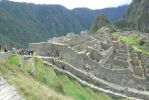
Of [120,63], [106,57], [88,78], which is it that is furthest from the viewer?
[106,57]

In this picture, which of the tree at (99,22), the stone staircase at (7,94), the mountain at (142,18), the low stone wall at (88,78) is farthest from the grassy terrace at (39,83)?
the mountain at (142,18)

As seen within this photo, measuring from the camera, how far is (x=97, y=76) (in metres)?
43.8

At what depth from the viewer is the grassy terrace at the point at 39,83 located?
19.7 m

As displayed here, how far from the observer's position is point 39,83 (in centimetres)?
2522

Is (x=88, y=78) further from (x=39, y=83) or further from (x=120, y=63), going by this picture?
(x=39, y=83)

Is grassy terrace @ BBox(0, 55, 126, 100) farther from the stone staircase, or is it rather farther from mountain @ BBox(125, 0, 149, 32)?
mountain @ BBox(125, 0, 149, 32)

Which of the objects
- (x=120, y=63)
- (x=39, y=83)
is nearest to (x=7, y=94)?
(x=39, y=83)

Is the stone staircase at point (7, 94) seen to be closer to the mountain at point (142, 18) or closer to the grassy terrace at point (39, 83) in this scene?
the grassy terrace at point (39, 83)

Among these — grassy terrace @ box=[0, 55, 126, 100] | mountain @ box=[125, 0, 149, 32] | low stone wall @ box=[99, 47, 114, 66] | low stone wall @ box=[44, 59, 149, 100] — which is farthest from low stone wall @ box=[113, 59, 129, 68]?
mountain @ box=[125, 0, 149, 32]

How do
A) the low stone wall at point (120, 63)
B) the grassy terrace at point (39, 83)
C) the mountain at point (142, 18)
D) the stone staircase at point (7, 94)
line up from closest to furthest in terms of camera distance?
the stone staircase at point (7, 94) → the grassy terrace at point (39, 83) → the low stone wall at point (120, 63) → the mountain at point (142, 18)

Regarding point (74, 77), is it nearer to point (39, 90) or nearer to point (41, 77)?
point (41, 77)

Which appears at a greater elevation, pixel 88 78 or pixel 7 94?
pixel 7 94

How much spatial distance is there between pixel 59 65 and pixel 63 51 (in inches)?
176

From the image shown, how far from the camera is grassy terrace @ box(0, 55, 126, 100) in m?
19.7
